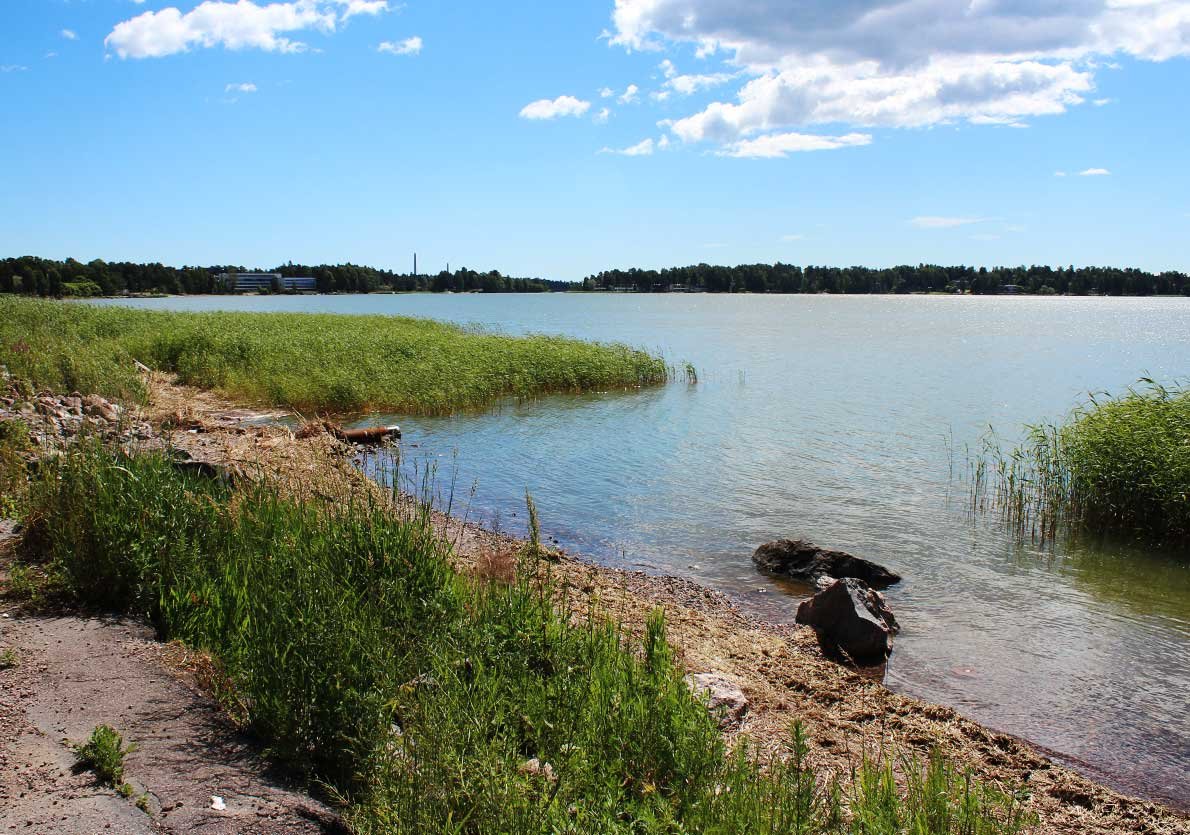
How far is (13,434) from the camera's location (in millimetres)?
11906

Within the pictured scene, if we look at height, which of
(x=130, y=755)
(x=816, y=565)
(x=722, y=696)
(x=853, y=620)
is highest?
(x=130, y=755)

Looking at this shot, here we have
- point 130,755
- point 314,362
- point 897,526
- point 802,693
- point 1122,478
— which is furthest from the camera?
point 314,362

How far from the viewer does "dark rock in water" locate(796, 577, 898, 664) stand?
31.8 feet

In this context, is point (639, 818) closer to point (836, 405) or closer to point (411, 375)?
point (411, 375)

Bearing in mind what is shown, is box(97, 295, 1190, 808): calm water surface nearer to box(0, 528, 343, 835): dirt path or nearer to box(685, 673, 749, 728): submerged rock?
box(685, 673, 749, 728): submerged rock

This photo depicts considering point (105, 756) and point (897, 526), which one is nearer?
point (105, 756)

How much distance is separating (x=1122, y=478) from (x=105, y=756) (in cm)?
1572

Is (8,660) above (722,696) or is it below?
above

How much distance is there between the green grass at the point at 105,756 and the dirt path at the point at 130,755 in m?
0.05

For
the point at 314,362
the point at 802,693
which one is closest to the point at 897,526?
the point at 802,693

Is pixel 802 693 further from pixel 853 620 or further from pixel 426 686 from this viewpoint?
pixel 426 686

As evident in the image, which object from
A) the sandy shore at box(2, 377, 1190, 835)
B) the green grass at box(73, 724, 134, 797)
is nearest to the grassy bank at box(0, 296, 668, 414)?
the sandy shore at box(2, 377, 1190, 835)

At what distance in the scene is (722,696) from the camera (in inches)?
283

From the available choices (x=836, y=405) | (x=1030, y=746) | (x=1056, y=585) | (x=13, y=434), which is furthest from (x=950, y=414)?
(x=13, y=434)
